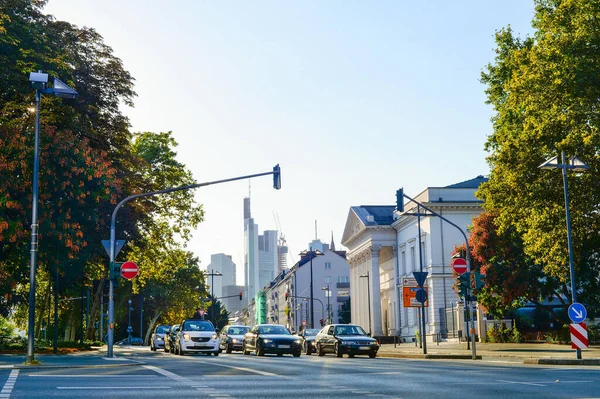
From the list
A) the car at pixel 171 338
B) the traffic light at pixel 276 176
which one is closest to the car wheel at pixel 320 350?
the car at pixel 171 338

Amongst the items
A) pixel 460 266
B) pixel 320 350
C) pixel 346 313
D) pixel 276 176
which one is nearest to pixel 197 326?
pixel 320 350

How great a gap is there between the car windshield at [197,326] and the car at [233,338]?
704 cm

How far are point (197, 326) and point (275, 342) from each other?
410cm

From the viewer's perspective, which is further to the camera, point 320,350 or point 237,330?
point 237,330

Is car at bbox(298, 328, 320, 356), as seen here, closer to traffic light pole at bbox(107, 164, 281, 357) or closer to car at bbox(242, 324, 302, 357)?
car at bbox(242, 324, 302, 357)

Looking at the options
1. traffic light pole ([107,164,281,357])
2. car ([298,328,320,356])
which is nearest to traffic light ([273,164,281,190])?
traffic light pole ([107,164,281,357])

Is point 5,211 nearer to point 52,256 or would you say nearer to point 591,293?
point 52,256

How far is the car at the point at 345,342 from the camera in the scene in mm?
35188

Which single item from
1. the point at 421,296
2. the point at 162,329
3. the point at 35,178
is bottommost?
the point at 162,329

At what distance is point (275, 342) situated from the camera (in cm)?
3522

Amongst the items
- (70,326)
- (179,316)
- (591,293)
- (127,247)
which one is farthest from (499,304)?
(179,316)

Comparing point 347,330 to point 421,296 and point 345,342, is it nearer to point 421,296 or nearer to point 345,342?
point 345,342

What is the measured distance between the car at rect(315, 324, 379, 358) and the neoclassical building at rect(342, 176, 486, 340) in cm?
1799

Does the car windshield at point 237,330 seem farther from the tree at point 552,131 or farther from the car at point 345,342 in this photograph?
the tree at point 552,131
